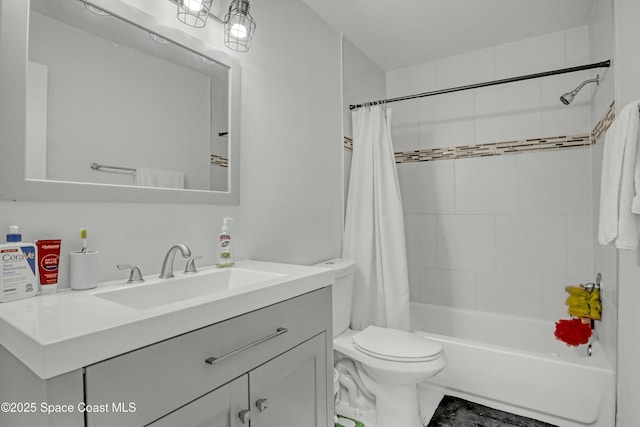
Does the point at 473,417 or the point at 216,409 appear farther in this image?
the point at 473,417

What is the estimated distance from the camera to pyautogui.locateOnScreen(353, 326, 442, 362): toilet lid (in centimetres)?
169

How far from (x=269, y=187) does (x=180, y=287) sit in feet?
2.41

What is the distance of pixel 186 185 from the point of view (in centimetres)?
140

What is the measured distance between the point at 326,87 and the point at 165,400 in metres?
1.99

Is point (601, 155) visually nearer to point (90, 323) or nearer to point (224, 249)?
point (224, 249)

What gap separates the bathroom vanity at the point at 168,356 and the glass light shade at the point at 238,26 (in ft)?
3.35

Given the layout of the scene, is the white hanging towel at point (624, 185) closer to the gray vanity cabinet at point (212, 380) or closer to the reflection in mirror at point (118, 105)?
the gray vanity cabinet at point (212, 380)

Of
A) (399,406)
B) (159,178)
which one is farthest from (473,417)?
(159,178)

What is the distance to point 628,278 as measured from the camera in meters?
1.58

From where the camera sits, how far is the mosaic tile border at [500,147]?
240 centimetres

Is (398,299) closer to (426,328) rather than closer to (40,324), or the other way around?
(426,328)

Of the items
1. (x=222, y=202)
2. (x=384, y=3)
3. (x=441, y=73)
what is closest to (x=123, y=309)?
(x=222, y=202)

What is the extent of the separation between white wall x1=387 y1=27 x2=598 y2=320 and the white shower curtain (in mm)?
685

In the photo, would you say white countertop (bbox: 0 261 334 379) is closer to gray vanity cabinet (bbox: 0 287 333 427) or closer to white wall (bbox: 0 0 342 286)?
gray vanity cabinet (bbox: 0 287 333 427)
